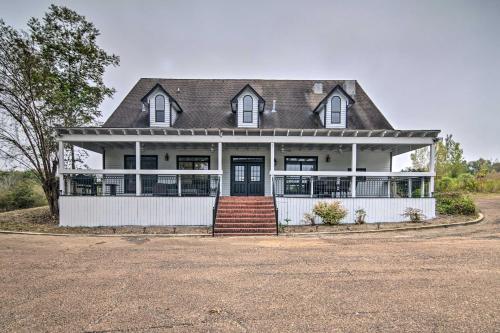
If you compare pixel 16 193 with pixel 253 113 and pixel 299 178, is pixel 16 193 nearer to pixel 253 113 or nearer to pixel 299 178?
pixel 253 113

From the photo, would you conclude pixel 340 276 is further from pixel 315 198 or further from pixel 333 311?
pixel 315 198

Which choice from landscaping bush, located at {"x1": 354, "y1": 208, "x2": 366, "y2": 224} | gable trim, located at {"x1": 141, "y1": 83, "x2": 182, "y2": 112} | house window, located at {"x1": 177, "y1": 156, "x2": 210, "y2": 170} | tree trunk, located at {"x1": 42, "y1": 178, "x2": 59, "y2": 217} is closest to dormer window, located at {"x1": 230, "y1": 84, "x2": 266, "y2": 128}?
house window, located at {"x1": 177, "y1": 156, "x2": 210, "y2": 170}

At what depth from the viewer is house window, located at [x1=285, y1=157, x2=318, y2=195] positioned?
15.3 m

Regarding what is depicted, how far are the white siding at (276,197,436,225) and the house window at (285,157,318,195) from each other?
6.99ft

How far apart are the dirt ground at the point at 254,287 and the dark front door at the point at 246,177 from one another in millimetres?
7608

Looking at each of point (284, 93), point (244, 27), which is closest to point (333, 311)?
point (284, 93)

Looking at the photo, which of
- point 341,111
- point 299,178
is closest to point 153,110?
point 299,178

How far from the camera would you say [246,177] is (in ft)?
53.9

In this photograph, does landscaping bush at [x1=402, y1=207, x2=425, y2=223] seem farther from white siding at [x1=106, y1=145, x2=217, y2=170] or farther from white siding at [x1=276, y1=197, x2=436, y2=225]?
white siding at [x1=106, y1=145, x2=217, y2=170]

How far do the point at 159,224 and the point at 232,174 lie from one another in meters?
5.29

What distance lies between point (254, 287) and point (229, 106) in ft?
46.4

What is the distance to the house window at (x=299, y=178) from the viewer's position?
15.3 meters

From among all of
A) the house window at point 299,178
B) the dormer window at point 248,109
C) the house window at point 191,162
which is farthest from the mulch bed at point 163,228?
the dormer window at point 248,109

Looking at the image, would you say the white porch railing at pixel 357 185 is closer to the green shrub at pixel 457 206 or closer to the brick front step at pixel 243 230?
the green shrub at pixel 457 206
